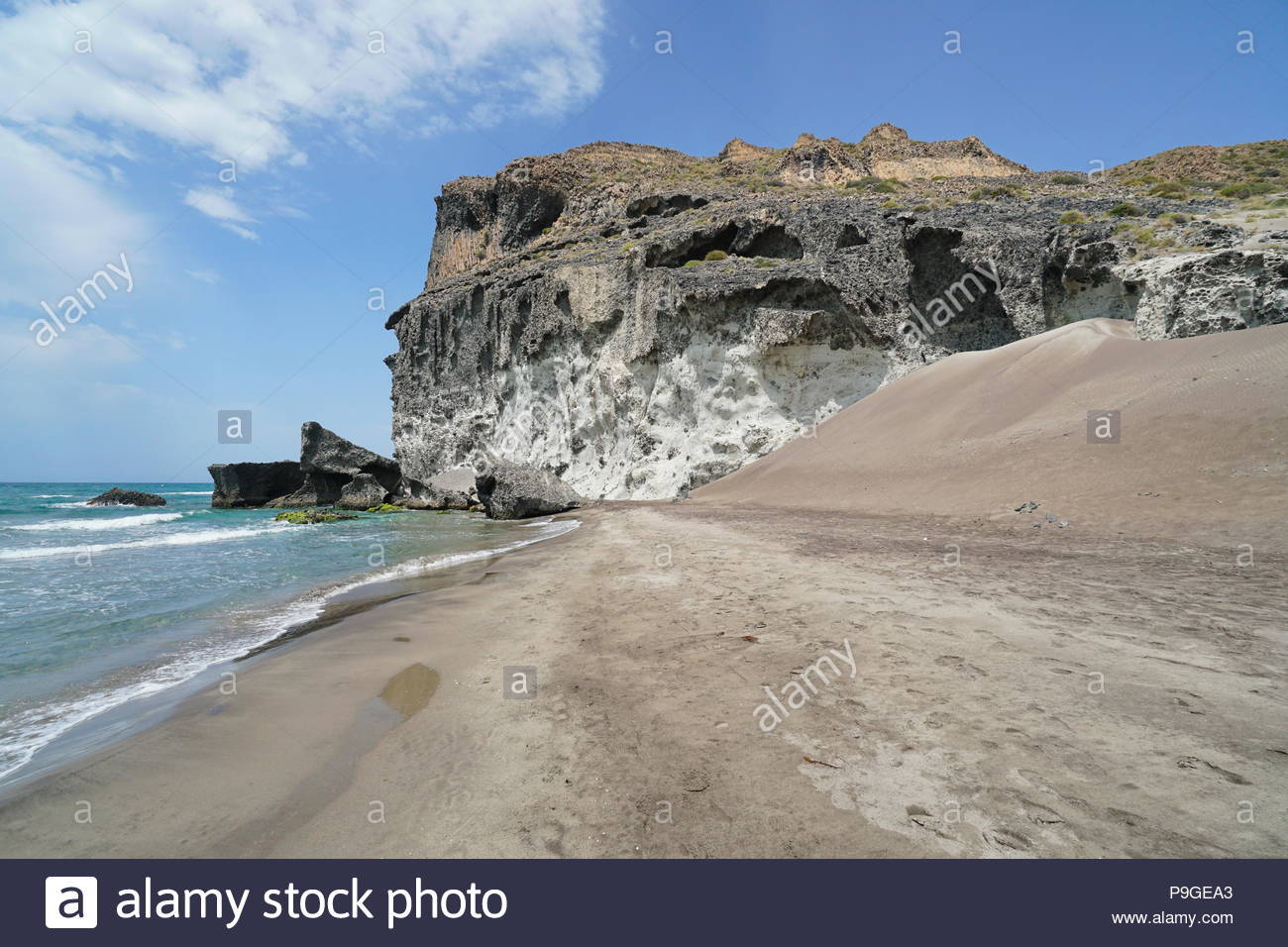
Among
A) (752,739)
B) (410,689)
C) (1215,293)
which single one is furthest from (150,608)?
(1215,293)

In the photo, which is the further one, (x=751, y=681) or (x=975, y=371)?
(x=975, y=371)

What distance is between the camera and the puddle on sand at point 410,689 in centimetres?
454

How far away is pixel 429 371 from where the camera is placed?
4384 centimetres

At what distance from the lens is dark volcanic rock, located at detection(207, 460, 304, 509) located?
45.5m

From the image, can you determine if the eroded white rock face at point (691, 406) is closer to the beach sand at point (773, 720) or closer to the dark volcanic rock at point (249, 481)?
the beach sand at point (773, 720)

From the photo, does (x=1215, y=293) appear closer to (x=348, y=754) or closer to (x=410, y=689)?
(x=410, y=689)

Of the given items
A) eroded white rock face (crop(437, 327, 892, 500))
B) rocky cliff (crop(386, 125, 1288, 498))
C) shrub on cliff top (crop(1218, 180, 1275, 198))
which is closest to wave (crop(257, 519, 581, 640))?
eroded white rock face (crop(437, 327, 892, 500))

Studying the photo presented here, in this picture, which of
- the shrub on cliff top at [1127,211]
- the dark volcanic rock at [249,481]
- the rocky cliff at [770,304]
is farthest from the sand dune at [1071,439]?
the dark volcanic rock at [249,481]

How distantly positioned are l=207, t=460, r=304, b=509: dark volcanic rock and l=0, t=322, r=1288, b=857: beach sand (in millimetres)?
46071

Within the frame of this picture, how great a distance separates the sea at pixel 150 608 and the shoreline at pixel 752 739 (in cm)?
77

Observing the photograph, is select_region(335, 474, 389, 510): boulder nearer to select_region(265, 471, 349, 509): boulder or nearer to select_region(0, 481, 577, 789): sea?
select_region(265, 471, 349, 509): boulder
